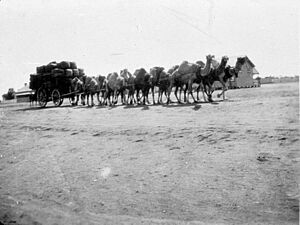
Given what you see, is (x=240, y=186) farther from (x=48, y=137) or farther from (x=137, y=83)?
(x=137, y=83)

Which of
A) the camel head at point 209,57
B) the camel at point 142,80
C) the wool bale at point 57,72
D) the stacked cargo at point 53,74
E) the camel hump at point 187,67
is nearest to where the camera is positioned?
the camel head at point 209,57

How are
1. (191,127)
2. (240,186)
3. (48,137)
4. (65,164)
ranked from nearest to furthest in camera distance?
1. (240,186)
2. (65,164)
3. (191,127)
4. (48,137)

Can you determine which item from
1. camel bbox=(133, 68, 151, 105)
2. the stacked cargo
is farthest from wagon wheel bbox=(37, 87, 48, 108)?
camel bbox=(133, 68, 151, 105)

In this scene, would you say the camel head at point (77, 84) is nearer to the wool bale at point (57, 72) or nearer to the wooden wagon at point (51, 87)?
the wooden wagon at point (51, 87)

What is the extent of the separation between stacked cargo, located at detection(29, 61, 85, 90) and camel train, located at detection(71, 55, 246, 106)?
476mm

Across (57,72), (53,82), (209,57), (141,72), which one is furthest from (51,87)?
(209,57)

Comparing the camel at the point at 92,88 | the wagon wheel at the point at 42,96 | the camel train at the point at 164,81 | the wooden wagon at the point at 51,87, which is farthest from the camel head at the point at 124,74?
the wagon wheel at the point at 42,96

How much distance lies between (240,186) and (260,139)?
1.33 metres

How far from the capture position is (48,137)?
833cm

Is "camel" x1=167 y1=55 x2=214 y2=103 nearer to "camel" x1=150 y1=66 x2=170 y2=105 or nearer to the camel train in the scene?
the camel train

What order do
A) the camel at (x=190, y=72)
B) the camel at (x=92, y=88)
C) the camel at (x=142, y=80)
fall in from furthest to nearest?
the camel at (x=92, y=88) < the camel at (x=142, y=80) < the camel at (x=190, y=72)

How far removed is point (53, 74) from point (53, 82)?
55cm

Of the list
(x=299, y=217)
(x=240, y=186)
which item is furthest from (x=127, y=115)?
(x=299, y=217)

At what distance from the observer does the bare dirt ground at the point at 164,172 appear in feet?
14.9
